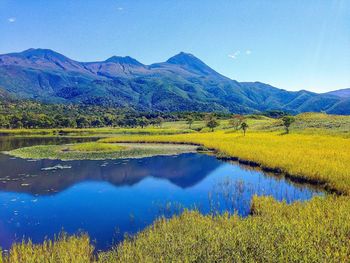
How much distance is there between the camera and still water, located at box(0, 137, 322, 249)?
2425 centimetres

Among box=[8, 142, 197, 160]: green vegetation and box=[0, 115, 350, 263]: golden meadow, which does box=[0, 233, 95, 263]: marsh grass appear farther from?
box=[8, 142, 197, 160]: green vegetation

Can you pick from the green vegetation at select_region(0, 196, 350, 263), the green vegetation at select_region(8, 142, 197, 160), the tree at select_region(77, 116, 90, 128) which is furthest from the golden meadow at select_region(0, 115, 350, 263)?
the tree at select_region(77, 116, 90, 128)

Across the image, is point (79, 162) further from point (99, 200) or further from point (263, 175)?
point (263, 175)

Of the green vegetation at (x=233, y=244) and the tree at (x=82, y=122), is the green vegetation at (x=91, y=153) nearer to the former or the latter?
the green vegetation at (x=233, y=244)

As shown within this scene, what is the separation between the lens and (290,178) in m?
37.4

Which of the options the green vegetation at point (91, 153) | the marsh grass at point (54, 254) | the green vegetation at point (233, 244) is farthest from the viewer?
the green vegetation at point (91, 153)

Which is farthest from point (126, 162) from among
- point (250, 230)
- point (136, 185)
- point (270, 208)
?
point (250, 230)

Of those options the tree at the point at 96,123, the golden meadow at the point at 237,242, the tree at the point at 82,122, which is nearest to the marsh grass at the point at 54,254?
the golden meadow at the point at 237,242

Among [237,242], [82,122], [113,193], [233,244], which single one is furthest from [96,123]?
[233,244]

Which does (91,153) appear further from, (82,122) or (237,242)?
(82,122)

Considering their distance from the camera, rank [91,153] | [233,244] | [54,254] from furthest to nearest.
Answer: [91,153], [54,254], [233,244]

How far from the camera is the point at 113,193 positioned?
1391 inches

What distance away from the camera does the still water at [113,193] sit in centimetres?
2425

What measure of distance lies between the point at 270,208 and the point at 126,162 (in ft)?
117
